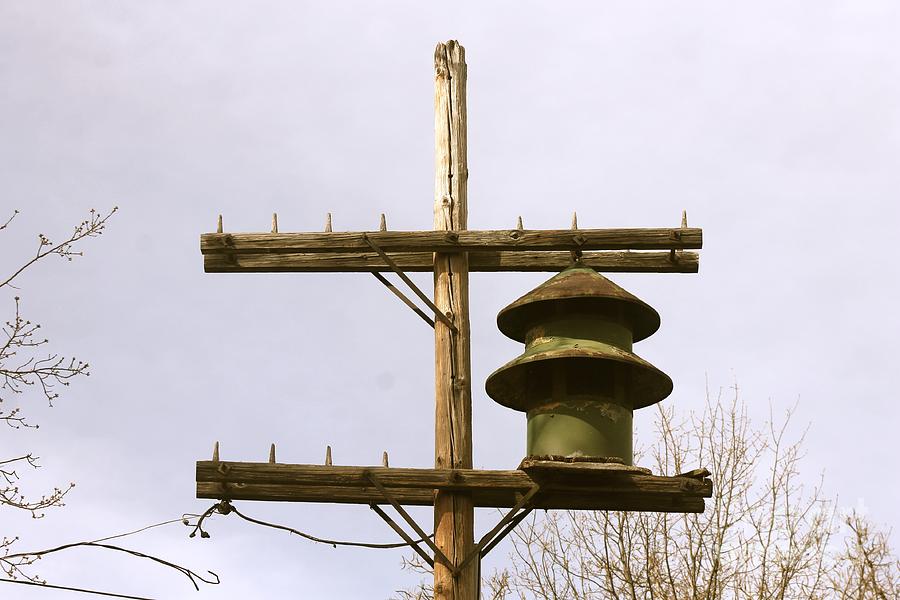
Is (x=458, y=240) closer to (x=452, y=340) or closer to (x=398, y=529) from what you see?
(x=452, y=340)

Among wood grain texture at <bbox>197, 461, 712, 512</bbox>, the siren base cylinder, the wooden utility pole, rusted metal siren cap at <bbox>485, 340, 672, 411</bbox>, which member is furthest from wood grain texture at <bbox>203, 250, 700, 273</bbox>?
wood grain texture at <bbox>197, 461, 712, 512</bbox>

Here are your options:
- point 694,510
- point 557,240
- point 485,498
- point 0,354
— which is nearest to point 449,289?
point 557,240

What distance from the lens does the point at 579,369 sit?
8.09 m

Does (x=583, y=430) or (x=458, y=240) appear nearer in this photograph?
(x=583, y=430)

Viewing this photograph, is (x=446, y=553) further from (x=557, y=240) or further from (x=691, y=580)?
(x=691, y=580)

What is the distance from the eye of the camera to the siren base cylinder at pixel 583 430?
784 cm

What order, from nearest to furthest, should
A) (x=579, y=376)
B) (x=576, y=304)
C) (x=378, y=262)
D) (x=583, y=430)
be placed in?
(x=583, y=430) → (x=579, y=376) → (x=576, y=304) → (x=378, y=262)

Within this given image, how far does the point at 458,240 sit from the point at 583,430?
1.68m

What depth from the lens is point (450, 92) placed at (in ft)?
31.2

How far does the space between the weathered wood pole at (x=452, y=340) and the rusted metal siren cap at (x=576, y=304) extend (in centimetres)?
39

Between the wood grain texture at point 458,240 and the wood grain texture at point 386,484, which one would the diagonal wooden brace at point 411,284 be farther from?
the wood grain texture at point 386,484

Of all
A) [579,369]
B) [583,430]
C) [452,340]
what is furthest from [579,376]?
[452,340]

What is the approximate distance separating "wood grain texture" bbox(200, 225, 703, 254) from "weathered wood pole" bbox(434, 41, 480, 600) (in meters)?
0.20

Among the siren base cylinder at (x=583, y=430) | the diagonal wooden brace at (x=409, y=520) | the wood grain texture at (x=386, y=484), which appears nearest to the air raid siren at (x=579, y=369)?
the siren base cylinder at (x=583, y=430)
